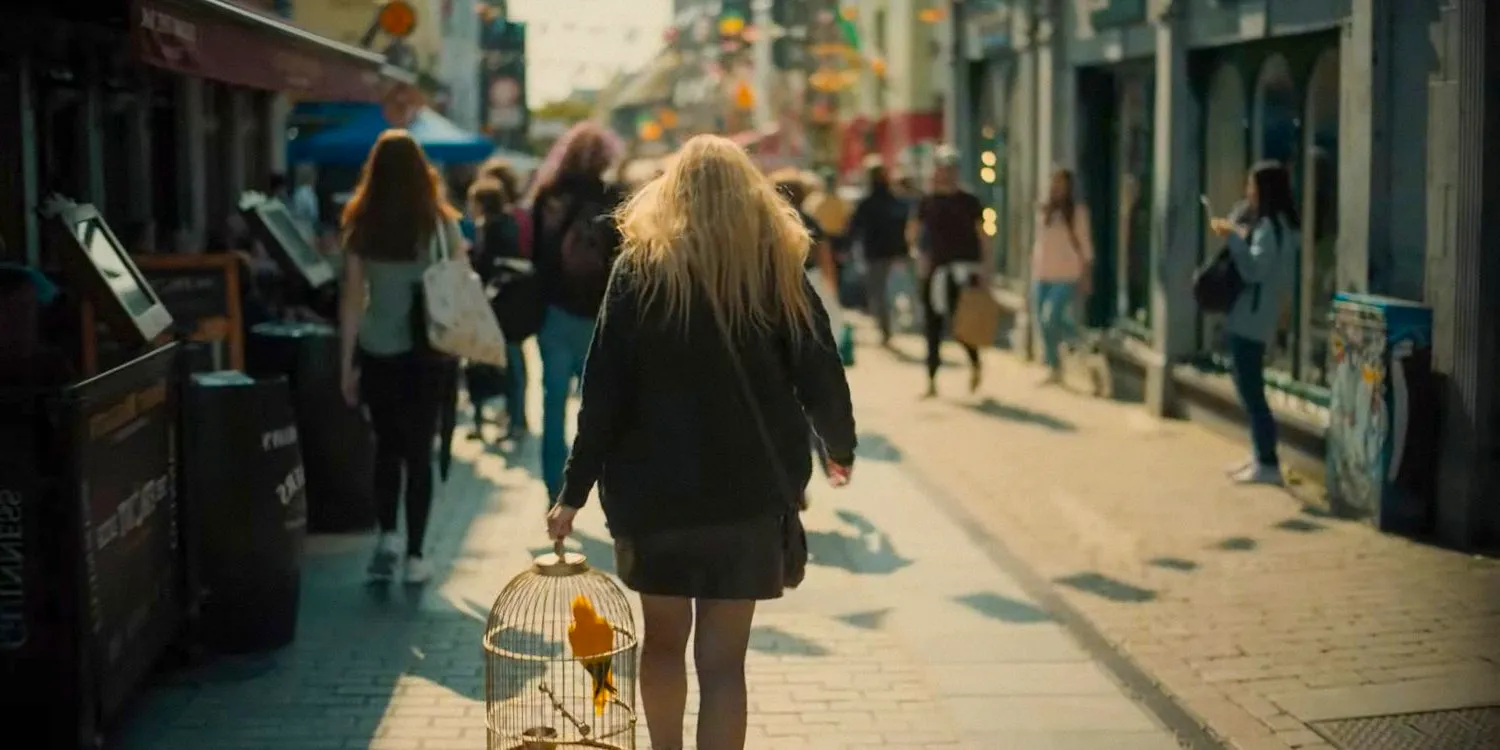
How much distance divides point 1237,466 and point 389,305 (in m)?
5.26

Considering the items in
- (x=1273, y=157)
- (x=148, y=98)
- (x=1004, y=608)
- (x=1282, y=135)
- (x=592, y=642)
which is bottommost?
(x=1004, y=608)

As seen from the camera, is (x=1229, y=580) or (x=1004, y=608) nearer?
(x=1004, y=608)

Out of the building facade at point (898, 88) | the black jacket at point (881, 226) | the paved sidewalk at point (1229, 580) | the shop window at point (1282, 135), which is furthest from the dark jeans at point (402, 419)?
the building facade at point (898, 88)

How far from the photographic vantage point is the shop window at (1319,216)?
1128 centimetres

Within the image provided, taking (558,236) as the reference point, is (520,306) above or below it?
below

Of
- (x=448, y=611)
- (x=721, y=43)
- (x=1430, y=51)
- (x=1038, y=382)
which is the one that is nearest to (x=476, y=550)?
(x=448, y=611)

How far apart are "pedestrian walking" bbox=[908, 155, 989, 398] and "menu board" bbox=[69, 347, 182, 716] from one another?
9.09 meters

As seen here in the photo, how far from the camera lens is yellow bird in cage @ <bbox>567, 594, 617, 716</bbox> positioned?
15.5ft

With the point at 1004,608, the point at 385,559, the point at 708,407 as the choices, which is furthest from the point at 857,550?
the point at 708,407

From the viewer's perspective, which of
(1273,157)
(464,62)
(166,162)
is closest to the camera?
(1273,157)

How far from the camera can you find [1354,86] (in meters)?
10.0

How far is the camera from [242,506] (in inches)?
256

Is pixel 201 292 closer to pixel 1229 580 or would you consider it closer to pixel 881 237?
pixel 1229 580

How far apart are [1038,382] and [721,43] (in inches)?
1685
